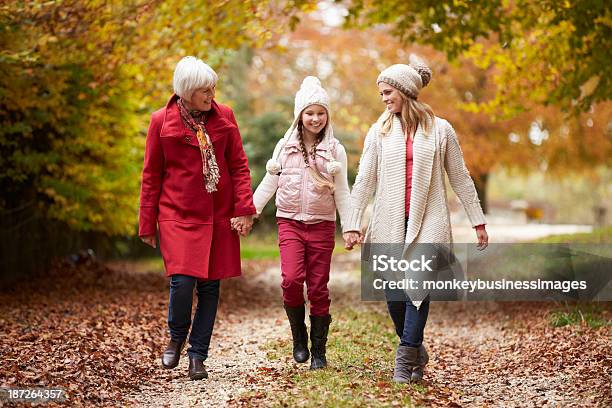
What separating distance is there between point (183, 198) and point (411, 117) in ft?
5.11

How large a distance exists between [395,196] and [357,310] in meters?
5.00

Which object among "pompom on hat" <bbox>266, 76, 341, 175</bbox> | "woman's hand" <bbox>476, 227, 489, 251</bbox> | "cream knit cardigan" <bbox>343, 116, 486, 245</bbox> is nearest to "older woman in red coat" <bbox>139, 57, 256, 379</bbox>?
"pompom on hat" <bbox>266, 76, 341, 175</bbox>

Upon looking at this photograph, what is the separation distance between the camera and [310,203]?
5.50m

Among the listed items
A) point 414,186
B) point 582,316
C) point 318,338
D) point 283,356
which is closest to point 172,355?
point 318,338

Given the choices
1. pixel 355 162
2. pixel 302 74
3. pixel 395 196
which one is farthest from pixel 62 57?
pixel 302 74

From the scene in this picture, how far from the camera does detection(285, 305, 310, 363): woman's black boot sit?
18.5 ft

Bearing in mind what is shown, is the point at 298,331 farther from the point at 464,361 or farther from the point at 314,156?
the point at 464,361

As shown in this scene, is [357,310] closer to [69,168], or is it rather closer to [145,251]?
[69,168]

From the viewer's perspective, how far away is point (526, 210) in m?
Result: 35.0

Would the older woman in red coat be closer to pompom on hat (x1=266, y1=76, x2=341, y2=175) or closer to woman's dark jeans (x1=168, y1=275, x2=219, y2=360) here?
woman's dark jeans (x1=168, y1=275, x2=219, y2=360)

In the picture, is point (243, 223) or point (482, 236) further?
point (243, 223)

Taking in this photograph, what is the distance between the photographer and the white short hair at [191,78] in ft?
17.1

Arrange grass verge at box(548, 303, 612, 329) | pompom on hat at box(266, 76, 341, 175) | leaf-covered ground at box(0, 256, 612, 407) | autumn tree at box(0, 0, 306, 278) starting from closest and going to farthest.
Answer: leaf-covered ground at box(0, 256, 612, 407) → pompom on hat at box(266, 76, 341, 175) → grass verge at box(548, 303, 612, 329) → autumn tree at box(0, 0, 306, 278)

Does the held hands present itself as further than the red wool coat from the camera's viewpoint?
Yes
